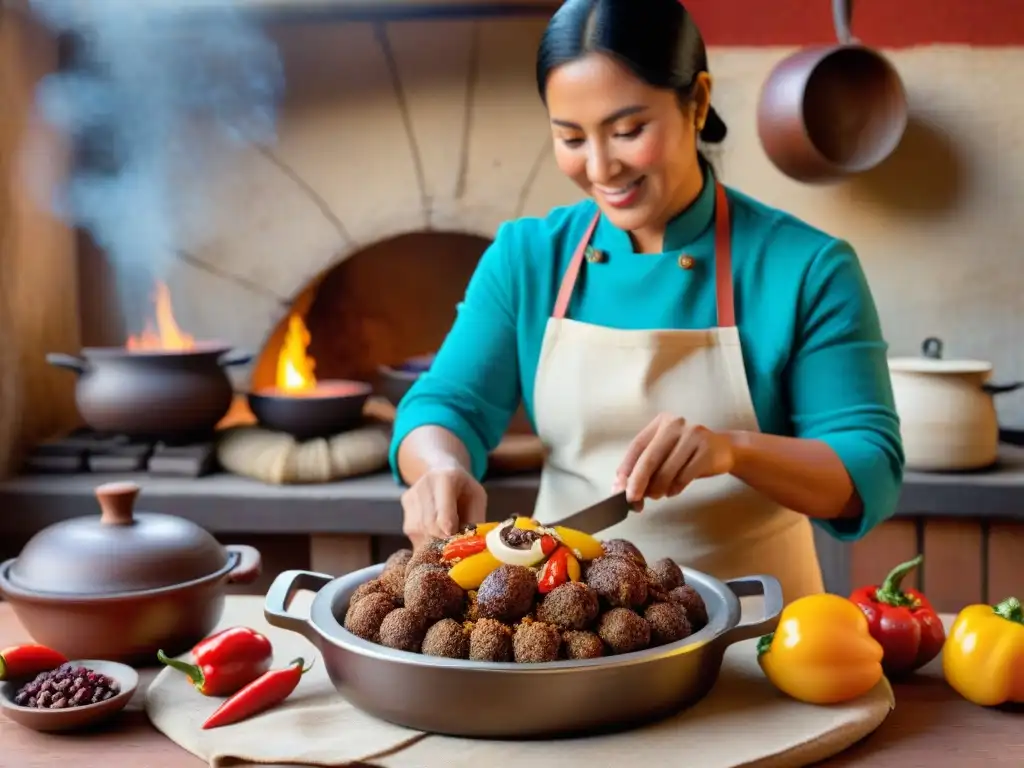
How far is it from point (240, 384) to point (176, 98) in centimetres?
85

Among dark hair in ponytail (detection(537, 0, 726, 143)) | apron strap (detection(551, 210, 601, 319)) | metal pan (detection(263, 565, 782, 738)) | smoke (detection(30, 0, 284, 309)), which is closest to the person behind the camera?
metal pan (detection(263, 565, 782, 738))

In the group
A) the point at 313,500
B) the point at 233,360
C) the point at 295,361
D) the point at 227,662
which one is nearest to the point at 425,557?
the point at 227,662

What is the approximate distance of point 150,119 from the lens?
3.16 m

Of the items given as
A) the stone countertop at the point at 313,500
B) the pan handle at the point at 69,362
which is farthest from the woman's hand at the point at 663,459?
the pan handle at the point at 69,362

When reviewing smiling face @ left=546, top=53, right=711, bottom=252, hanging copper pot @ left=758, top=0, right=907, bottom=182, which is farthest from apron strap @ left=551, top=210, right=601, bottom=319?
hanging copper pot @ left=758, top=0, right=907, bottom=182

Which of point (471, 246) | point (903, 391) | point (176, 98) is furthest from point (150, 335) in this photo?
point (903, 391)

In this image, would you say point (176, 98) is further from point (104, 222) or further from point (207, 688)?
point (207, 688)

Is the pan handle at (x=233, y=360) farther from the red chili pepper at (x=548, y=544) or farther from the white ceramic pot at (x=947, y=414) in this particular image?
the red chili pepper at (x=548, y=544)

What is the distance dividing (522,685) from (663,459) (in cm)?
46

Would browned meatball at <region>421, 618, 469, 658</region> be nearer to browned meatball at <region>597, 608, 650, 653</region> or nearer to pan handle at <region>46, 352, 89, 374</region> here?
browned meatball at <region>597, 608, 650, 653</region>

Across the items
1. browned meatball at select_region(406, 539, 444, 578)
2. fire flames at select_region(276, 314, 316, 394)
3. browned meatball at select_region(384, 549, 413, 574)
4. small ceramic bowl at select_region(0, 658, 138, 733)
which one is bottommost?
small ceramic bowl at select_region(0, 658, 138, 733)

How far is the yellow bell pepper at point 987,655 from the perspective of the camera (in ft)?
4.02

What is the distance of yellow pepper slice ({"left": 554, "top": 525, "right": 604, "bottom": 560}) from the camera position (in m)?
1.28

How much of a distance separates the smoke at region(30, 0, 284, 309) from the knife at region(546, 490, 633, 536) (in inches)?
82.2
